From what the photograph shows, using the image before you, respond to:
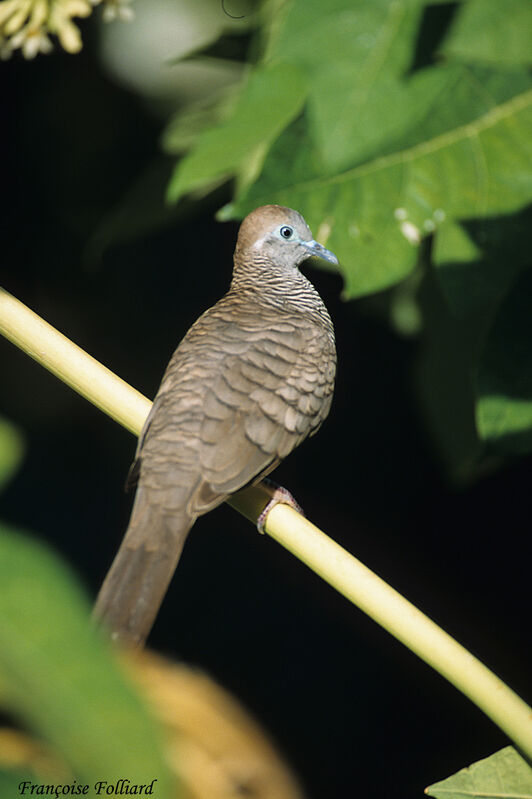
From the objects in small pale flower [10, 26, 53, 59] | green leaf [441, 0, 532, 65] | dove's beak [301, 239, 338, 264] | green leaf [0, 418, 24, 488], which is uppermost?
green leaf [441, 0, 532, 65]

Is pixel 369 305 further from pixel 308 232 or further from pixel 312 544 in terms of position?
pixel 312 544

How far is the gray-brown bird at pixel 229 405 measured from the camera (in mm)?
1110

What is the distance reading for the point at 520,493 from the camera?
215 centimetres

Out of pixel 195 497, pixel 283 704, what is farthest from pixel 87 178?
pixel 283 704

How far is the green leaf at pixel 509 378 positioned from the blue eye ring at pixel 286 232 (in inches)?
18.5

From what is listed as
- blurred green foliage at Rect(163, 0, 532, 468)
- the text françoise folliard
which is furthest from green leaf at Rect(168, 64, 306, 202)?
the text françoise folliard

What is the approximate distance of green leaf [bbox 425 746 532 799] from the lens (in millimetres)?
1019

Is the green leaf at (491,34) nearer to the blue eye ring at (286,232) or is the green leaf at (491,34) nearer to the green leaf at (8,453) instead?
the blue eye ring at (286,232)

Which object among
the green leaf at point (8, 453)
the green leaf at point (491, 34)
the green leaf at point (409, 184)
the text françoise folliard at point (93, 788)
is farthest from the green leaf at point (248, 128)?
the text françoise folliard at point (93, 788)

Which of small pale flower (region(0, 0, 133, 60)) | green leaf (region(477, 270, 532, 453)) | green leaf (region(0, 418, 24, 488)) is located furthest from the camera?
green leaf (region(477, 270, 532, 453))

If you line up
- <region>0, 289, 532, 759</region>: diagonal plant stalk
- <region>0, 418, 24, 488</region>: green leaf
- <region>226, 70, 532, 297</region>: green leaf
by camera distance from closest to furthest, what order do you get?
<region>0, 418, 24, 488</region>: green leaf → <region>0, 289, 532, 759</region>: diagonal plant stalk → <region>226, 70, 532, 297</region>: green leaf

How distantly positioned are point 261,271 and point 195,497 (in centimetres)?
67

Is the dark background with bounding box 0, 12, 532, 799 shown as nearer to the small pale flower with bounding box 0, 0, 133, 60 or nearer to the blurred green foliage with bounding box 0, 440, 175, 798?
the small pale flower with bounding box 0, 0, 133, 60

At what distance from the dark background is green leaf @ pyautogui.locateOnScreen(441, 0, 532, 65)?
2.80ft
